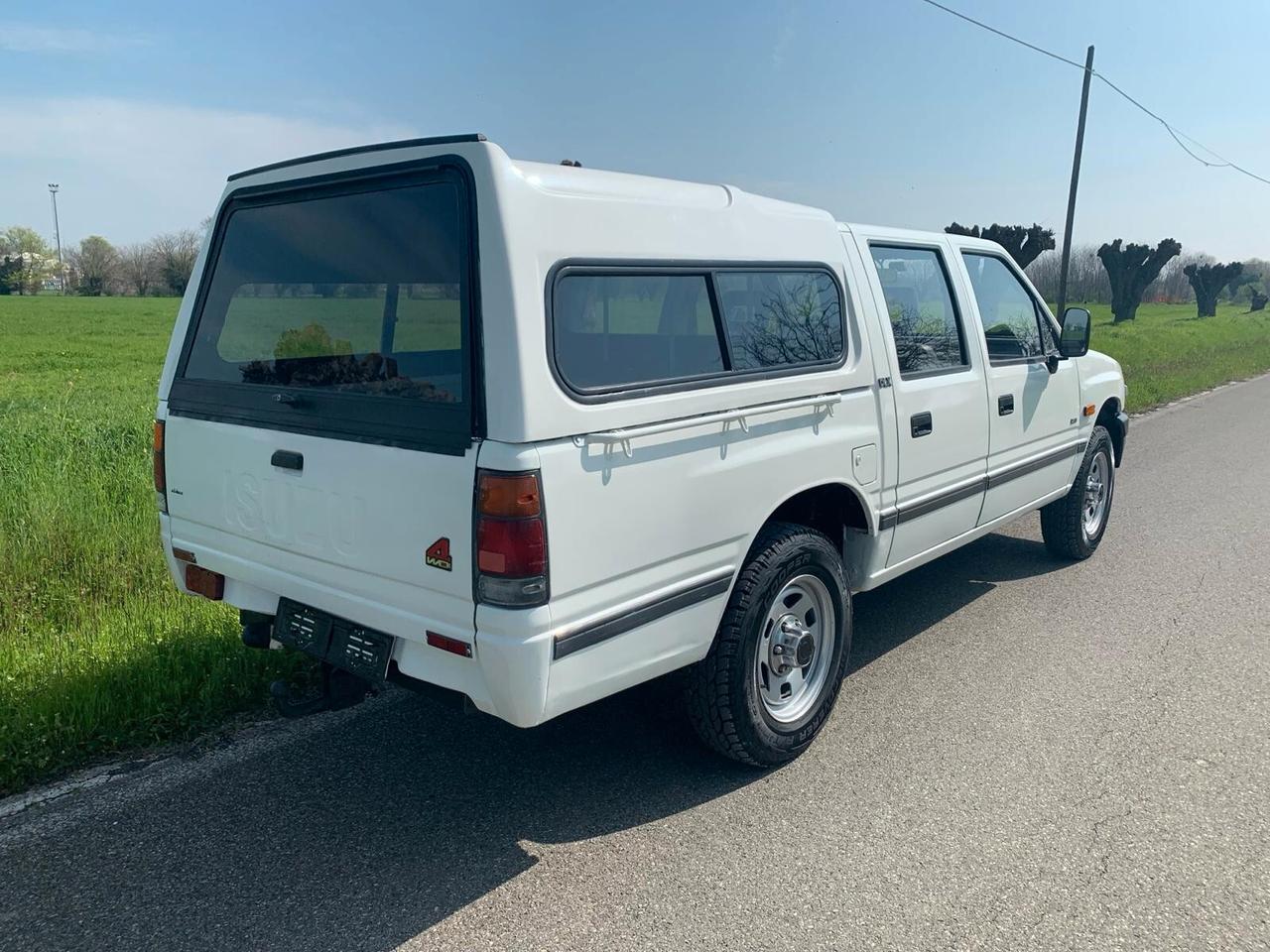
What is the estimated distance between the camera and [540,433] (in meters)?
2.53

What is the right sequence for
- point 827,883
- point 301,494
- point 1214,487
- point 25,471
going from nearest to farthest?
point 827,883, point 301,494, point 25,471, point 1214,487

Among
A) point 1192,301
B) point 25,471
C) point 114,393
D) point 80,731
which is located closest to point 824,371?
point 80,731

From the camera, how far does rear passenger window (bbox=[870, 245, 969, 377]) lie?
13.6 feet

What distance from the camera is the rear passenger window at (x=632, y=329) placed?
2.75 meters

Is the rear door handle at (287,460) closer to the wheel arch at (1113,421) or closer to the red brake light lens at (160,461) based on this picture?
the red brake light lens at (160,461)

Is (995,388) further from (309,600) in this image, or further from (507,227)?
(309,600)

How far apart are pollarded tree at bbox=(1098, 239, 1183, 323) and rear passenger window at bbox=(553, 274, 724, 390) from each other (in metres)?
51.8

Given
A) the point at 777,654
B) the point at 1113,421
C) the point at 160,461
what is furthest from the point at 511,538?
the point at 1113,421

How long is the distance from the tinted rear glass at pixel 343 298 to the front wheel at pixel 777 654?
4.31 ft

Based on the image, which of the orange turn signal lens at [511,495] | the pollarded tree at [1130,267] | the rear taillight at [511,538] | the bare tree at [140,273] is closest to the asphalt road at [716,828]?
the rear taillight at [511,538]

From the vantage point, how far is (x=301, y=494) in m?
2.99

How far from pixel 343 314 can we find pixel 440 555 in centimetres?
98

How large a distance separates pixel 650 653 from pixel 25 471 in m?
5.51

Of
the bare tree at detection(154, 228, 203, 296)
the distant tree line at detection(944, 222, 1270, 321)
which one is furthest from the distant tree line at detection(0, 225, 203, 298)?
the distant tree line at detection(944, 222, 1270, 321)
